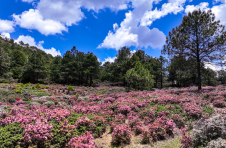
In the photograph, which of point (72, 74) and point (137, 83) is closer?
point (137, 83)

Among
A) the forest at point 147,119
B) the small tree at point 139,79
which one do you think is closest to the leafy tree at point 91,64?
the small tree at point 139,79

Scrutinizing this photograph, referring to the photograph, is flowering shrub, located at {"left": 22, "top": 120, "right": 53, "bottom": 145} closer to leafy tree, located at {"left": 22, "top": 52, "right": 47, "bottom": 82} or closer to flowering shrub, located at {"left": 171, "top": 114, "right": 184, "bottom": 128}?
flowering shrub, located at {"left": 171, "top": 114, "right": 184, "bottom": 128}

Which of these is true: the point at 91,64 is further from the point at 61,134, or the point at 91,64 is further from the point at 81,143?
the point at 81,143

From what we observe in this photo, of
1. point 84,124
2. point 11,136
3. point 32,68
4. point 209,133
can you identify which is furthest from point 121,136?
point 32,68

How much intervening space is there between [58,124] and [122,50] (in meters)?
43.0

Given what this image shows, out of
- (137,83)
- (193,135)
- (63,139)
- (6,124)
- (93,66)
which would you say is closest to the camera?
(193,135)

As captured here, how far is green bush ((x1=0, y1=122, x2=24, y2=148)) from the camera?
3832 millimetres

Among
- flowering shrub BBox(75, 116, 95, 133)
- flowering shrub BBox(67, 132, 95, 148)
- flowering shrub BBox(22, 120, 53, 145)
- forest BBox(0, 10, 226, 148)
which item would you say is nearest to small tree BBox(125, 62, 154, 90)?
forest BBox(0, 10, 226, 148)

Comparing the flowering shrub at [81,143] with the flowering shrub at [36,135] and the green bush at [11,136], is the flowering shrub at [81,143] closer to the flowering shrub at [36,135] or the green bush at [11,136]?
the flowering shrub at [36,135]

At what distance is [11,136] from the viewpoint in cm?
417

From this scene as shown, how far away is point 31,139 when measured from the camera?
13.9 feet

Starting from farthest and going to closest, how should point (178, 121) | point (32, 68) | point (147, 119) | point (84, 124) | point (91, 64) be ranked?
point (91, 64) < point (32, 68) < point (147, 119) < point (178, 121) < point (84, 124)

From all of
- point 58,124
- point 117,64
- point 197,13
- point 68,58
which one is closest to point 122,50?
point 117,64

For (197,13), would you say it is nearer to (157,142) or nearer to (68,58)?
(157,142)
